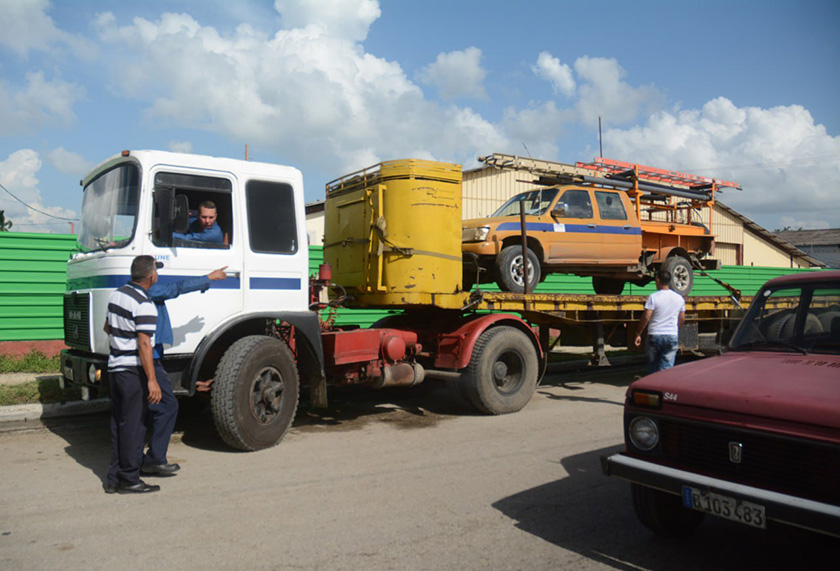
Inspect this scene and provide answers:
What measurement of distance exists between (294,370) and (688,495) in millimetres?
4054

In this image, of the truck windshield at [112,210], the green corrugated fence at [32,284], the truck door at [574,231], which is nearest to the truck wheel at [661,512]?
the truck windshield at [112,210]

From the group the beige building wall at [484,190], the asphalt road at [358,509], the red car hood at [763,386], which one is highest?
the beige building wall at [484,190]

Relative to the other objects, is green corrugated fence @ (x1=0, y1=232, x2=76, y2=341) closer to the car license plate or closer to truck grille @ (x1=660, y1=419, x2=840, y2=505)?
truck grille @ (x1=660, y1=419, x2=840, y2=505)

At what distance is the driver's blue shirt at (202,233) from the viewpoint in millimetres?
6097

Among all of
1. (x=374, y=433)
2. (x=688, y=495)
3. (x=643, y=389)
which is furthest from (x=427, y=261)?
(x=688, y=495)

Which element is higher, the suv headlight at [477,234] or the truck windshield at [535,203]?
the truck windshield at [535,203]

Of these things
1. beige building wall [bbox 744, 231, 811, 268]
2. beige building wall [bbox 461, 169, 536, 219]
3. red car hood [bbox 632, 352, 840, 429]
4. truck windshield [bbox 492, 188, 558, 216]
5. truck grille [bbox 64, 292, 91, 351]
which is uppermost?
beige building wall [bbox 461, 169, 536, 219]

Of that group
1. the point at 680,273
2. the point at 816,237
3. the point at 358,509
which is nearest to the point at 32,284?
the point at 358,509

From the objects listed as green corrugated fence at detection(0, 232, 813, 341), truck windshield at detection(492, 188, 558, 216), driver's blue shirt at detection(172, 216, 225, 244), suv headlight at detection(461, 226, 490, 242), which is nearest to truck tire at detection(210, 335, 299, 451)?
driver's blue shirt at detection(172, 216, 225, 244)

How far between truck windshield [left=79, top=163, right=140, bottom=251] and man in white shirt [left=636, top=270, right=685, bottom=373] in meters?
5.85

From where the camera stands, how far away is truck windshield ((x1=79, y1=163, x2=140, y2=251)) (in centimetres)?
584

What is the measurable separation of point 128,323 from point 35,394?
170 inches

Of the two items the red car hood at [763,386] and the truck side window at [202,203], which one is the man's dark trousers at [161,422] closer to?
the truck side window at [202,203]

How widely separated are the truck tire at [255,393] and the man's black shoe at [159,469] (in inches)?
23.1
